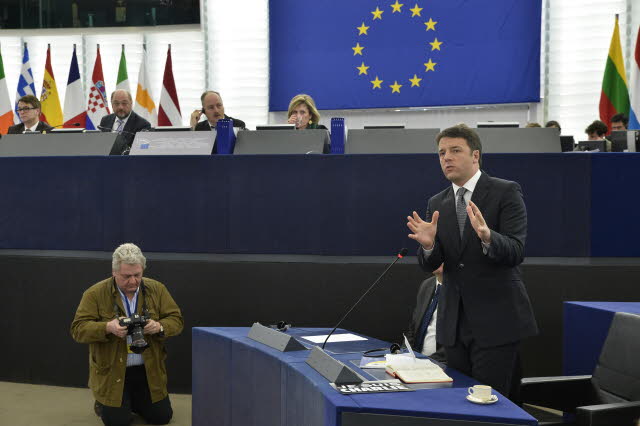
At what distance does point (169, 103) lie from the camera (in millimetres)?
9422

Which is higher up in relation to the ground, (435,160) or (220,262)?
(435,160)

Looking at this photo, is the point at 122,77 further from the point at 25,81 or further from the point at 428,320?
the point at 428,320

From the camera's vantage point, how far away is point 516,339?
2.84 meters

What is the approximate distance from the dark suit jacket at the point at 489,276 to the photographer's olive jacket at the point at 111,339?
204 cm

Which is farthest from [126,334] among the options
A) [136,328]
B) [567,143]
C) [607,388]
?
[567,143]

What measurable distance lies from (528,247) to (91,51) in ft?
25.0

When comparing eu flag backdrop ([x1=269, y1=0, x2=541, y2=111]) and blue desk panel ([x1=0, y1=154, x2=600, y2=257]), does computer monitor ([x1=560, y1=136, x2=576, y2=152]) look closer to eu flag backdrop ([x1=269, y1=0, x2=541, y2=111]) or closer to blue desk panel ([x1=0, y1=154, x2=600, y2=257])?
blue desk panel ([x1=0, y1=154, x2=600, y2=257])

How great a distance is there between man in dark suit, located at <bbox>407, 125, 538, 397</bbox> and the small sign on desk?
1.67ft

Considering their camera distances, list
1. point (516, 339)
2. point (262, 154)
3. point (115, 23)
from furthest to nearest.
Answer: point (115, 23)
point (262, 154)
point (516, 339)

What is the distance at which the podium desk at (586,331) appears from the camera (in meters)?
3.35

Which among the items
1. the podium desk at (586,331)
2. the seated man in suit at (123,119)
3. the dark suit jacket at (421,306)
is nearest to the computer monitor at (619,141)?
the podium desk at (586,331)

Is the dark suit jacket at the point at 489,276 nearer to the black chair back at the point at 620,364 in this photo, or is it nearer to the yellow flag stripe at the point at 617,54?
the black chair back at the point at 620,364

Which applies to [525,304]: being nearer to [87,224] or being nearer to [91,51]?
[87,224]

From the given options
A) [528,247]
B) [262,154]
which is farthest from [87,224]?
[528,247]
